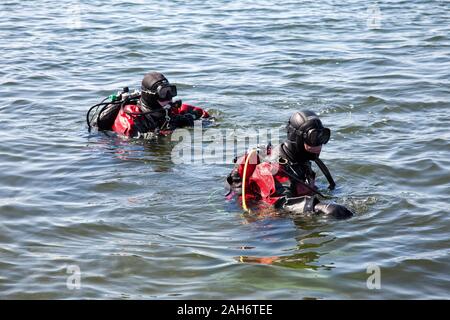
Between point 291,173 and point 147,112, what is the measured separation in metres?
2.87

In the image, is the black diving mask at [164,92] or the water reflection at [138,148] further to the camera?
the black diving mask at [164,92]

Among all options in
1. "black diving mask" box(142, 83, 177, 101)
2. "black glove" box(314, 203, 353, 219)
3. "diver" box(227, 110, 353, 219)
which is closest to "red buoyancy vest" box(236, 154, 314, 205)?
"diver" box(227, 110, 353, 219)

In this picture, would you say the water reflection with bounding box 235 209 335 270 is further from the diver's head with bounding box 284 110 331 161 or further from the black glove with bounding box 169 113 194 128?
the black glove with bounding box 169 113 194 128

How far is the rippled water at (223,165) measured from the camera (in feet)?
19.6

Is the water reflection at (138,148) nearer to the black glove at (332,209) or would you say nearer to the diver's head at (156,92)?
the diver's head at (156,92)

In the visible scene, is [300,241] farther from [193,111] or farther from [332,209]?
[193,111]

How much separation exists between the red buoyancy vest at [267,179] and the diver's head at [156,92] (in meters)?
2.59

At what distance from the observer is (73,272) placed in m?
6.02

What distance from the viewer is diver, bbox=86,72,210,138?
9.27 m

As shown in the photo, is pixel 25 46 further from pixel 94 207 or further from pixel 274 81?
pixel 94 207


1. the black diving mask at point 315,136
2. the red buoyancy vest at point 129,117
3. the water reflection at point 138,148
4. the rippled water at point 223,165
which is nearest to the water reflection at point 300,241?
the rippled water at point 223,165

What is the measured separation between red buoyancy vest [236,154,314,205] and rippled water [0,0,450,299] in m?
0.23

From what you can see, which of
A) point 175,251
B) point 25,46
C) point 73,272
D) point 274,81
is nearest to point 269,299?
point 175,251

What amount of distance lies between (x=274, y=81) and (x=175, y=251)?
20.2 feet
